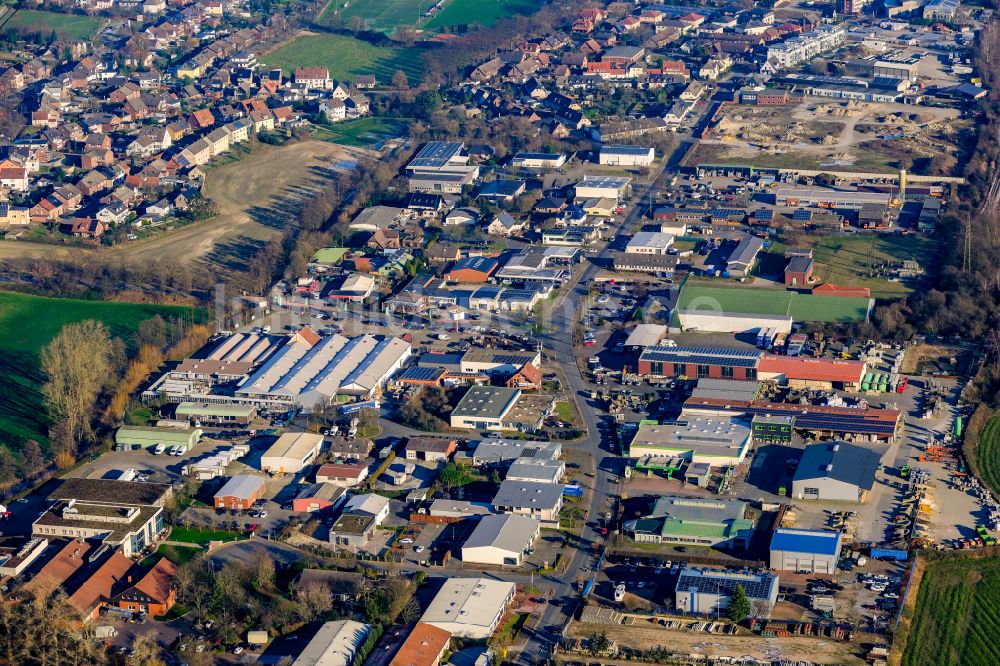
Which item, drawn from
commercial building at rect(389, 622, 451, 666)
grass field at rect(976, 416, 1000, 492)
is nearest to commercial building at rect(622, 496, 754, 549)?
commercial building at rect(389, 622, 451, 666)

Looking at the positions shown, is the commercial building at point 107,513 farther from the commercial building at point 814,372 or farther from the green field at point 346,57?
the green field at point 346,57

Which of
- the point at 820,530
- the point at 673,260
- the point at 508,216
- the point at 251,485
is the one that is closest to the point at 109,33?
the point at 508,216

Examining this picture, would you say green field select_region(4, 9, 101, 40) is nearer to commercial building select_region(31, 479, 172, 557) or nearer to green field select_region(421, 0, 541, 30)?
green field select_region(421, 0, 541, 30)

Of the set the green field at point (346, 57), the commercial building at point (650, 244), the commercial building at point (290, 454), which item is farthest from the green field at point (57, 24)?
the commercial building at point (290, 454)

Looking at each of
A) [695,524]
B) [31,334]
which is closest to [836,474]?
[695,524]

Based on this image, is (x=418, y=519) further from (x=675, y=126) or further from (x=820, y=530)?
(x=675, y=126)
